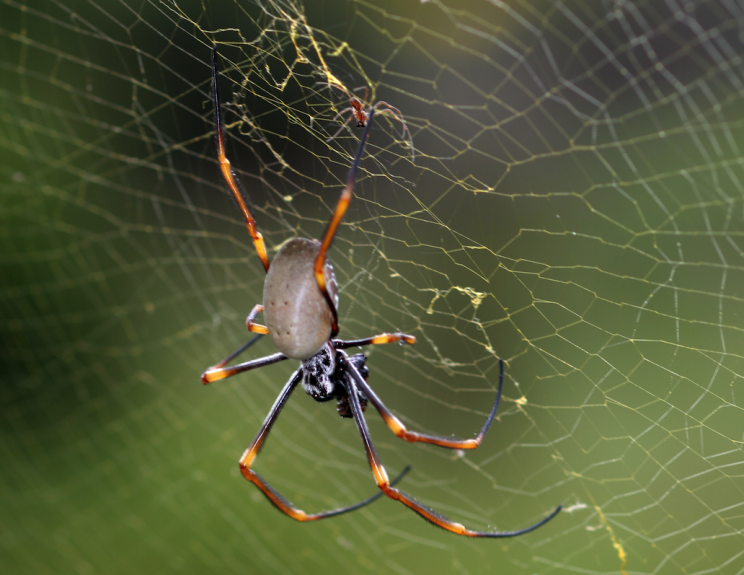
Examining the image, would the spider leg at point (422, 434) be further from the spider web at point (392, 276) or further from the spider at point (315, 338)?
the spider web at point (392, 276)

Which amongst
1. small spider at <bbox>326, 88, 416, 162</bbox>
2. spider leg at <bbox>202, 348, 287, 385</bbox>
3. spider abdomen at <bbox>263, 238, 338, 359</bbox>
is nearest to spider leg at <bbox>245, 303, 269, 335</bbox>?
spider leg at <bbox>202, 348, 287, 385</bbox>

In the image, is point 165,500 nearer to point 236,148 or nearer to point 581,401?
point 236,148

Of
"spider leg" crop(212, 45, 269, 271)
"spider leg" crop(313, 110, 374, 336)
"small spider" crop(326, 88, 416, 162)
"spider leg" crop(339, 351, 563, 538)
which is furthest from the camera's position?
"spider leg" crop(339, 351, 563, 538)

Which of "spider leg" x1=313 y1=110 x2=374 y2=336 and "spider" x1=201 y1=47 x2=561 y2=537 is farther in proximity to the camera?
"spider" x1=201 y1=47 x2=561 y2=537

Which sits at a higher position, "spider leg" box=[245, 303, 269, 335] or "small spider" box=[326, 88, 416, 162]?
"small spider" box=[326, 88, 416, 162]

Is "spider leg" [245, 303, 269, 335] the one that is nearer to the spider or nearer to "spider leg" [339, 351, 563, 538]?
the spider

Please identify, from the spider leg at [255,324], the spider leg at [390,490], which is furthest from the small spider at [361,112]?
the spider leg at [390,490]
